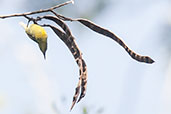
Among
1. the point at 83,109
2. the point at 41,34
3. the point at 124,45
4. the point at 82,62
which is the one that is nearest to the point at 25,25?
the point at 41,34

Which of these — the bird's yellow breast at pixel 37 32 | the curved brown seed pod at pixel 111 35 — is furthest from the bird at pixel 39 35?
the curved brown seed pod at pixel 111 35

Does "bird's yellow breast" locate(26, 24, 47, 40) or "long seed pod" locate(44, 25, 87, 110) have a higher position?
"bird's yellow breast" locate(26, 24, 47, 40)

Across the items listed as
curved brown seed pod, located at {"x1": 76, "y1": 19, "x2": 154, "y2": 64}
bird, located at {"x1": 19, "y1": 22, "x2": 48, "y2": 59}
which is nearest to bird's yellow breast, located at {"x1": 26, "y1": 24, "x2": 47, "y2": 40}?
bird, located at {"x1": 19, "y1": 22, "x2": 48, "y2": 59}

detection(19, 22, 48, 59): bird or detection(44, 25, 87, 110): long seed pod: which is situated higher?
detection(19, 22, 48, 59): bird

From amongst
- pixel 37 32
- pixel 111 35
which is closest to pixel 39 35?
pixel 37 32

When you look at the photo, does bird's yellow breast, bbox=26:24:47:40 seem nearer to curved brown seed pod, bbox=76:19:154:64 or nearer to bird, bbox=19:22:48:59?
Result: bird, bbox=19:22:48:59

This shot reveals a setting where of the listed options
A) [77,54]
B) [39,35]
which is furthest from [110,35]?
[39,35]

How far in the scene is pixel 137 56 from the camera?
4.60 feet

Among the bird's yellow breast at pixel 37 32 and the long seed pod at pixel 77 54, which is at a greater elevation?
the bird's yellow breast at pixel 37 32

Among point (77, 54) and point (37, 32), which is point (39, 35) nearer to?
point (37, 32)

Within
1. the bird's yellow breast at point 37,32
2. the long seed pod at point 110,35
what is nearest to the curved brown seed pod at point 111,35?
the long seed pod at point 110,35

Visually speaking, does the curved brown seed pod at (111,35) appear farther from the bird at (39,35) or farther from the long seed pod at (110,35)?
the bird at (39,35)

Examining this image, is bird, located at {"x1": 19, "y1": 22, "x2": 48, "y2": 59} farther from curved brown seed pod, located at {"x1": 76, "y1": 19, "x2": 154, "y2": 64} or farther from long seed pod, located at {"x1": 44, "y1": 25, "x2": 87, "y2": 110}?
curved brown seed pod, located at {"x1": 76, "y1": 19, "x2": 154, "y2": 64}

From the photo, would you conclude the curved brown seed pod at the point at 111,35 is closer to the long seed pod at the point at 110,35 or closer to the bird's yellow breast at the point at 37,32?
the long seed pod at the point at 110,35
